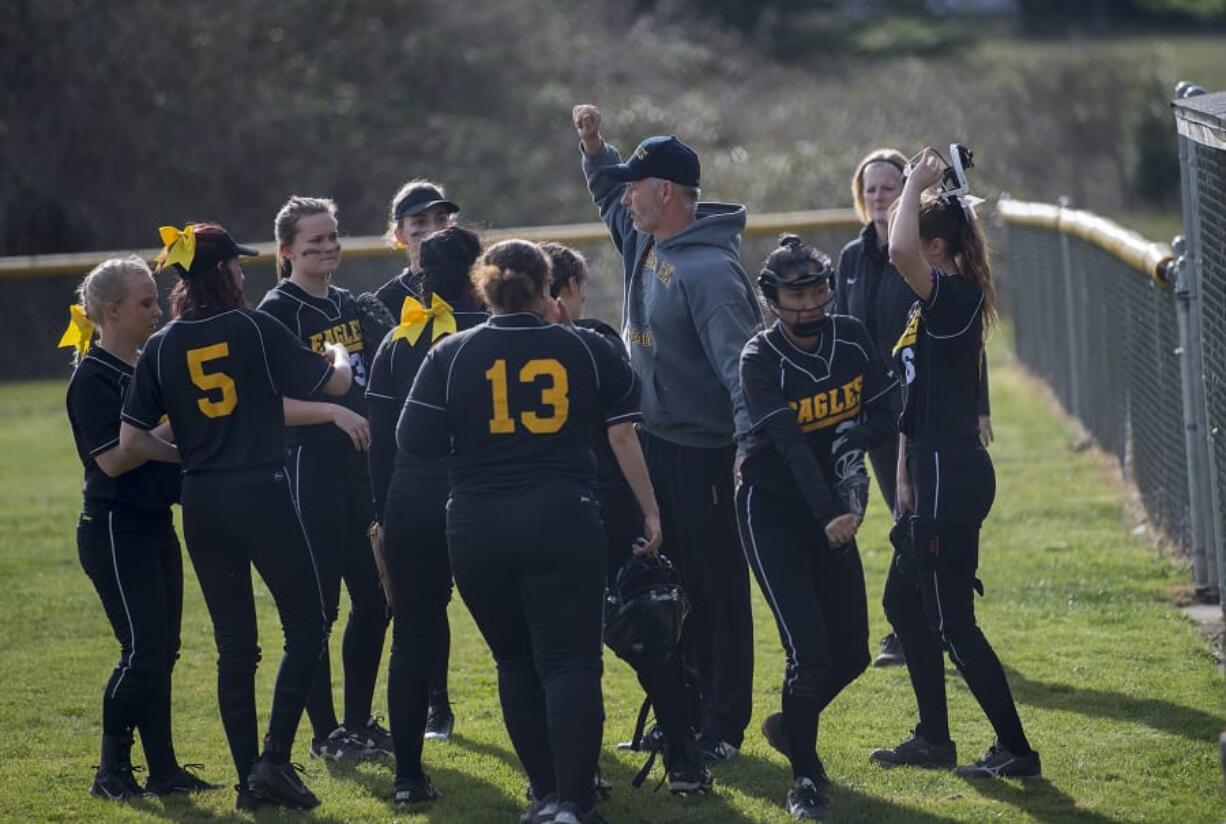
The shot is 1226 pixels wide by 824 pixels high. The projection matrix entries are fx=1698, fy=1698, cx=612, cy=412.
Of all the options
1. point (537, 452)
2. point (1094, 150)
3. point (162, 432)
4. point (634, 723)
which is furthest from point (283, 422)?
point (1094, 150)

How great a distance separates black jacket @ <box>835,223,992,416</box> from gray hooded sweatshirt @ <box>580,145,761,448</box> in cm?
108

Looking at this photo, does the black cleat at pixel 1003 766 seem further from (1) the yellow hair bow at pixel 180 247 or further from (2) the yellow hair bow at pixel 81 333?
(2) the yellow hair bow at pixel 81 333

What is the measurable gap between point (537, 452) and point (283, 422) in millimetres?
1112

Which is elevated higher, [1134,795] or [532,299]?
[532,299]

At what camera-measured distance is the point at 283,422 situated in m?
5.64

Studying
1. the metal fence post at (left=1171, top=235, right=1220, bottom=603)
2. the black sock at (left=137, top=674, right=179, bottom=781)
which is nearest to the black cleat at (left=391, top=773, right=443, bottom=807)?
the black sock at (left=137, top=674, right=179, bottom=781)

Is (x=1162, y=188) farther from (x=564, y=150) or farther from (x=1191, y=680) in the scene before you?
(x=1191, y=680)

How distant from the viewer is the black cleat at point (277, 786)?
18.4ft

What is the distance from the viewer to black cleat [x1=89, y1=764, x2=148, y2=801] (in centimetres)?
588

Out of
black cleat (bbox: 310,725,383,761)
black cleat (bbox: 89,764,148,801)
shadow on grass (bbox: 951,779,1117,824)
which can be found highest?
black cleat (bbox: 89,764,148,801)

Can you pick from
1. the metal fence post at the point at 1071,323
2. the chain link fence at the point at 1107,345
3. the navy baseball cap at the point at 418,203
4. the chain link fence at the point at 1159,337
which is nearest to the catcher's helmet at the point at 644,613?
the navy baseball cap at the point at 418,203

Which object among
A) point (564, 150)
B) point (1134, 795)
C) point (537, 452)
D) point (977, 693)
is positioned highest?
point (564, 150)

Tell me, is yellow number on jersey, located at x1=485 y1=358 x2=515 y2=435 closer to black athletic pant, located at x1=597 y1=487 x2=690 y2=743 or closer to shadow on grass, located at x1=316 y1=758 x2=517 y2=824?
black athletic pant, located at x1=597 y1=487 x2=690 y2=743

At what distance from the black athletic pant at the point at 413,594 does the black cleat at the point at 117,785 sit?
0.98 m
